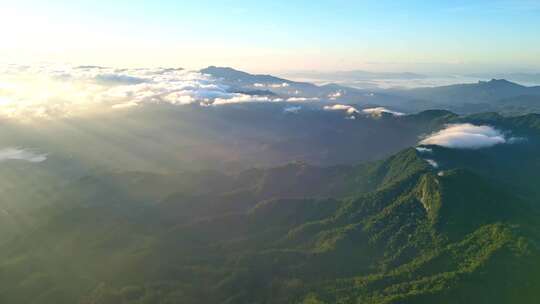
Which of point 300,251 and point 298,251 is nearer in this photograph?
point 298,251

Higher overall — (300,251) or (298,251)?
(298,251)

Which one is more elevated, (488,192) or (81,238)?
(488,192)

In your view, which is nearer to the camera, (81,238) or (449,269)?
(449,269)

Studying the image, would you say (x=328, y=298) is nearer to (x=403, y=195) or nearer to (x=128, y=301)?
(x=128, y=301)

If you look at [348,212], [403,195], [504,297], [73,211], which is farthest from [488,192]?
[73,211]

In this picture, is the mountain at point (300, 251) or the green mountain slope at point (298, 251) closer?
the mountain at point (300, 251)

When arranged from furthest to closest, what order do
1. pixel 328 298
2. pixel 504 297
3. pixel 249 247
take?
pixel 249 247 < pixel 328 298 < pixel 504 297

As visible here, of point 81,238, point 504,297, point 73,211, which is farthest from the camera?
point 73,211

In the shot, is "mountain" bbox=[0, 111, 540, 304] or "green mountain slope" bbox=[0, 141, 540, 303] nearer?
"mountain" bbox=[0, 111, 540, 304]
